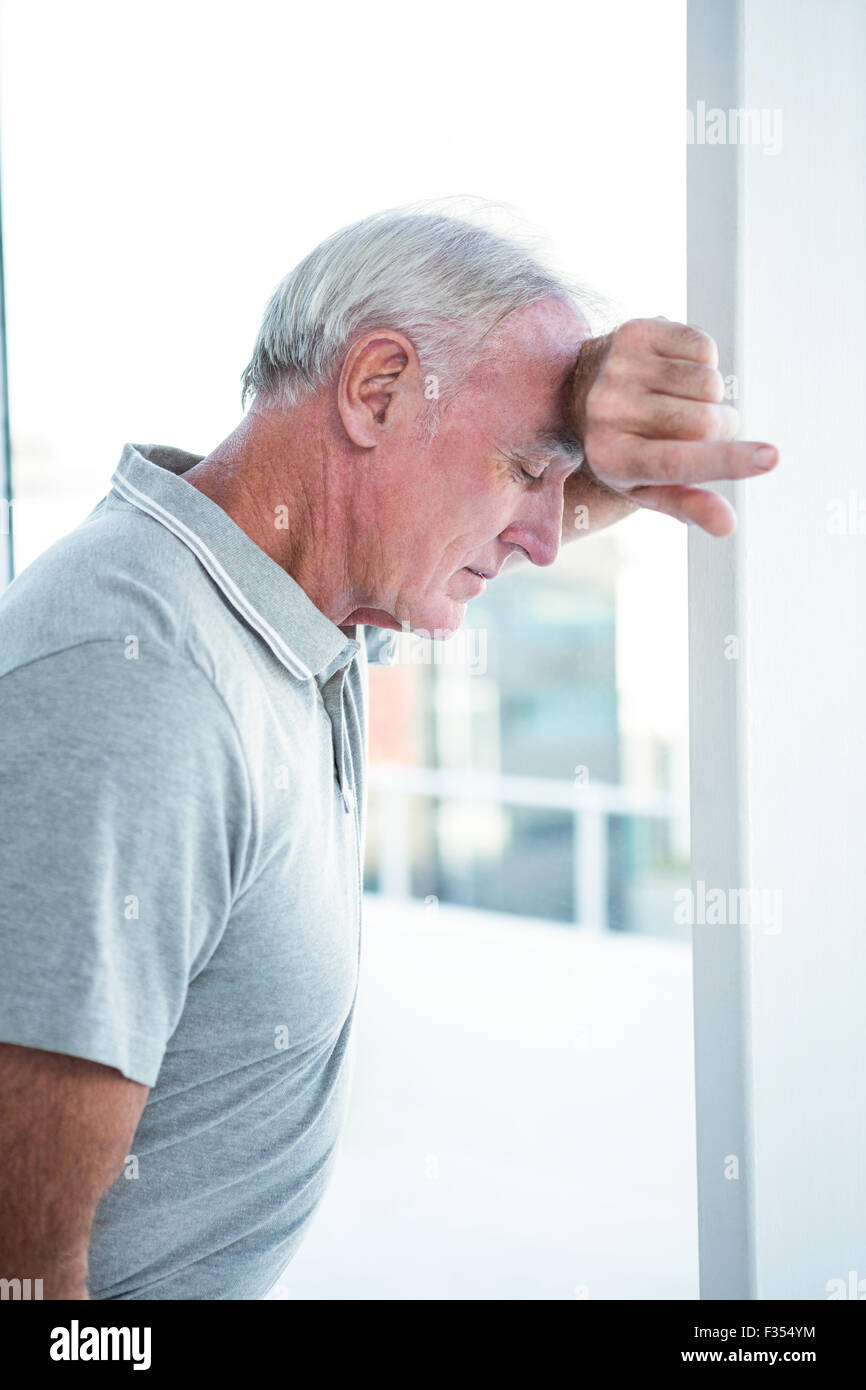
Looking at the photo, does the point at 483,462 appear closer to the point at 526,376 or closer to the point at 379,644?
the point at 526,376

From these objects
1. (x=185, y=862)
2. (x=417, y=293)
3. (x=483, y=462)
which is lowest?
(x=185, y=862)

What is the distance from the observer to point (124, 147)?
1.58 m

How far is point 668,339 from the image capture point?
2.83 ft

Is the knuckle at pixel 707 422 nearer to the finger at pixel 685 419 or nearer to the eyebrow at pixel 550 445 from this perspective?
the finger at pixel 685 419

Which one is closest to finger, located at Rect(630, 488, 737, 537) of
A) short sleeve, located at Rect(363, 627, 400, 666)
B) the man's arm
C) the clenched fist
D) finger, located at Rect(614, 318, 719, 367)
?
the clenched fist

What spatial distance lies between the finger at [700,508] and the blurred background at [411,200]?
135mm

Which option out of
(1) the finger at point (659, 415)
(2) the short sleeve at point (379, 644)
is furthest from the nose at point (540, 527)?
(2) the short sleeve at point (379, 644)

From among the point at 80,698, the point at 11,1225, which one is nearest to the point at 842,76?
the point at 80,698

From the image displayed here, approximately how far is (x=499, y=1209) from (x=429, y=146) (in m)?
2.47

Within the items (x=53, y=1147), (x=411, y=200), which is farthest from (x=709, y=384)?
(x=53, y=1147)

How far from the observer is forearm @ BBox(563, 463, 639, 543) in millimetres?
1136

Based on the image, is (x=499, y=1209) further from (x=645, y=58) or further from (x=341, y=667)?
(x=645, y=58)

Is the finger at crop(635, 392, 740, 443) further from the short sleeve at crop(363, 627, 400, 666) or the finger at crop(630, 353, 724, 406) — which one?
the short sleeve at crop(363, 627, 400, 666)

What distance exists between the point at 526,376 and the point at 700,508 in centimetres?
20
